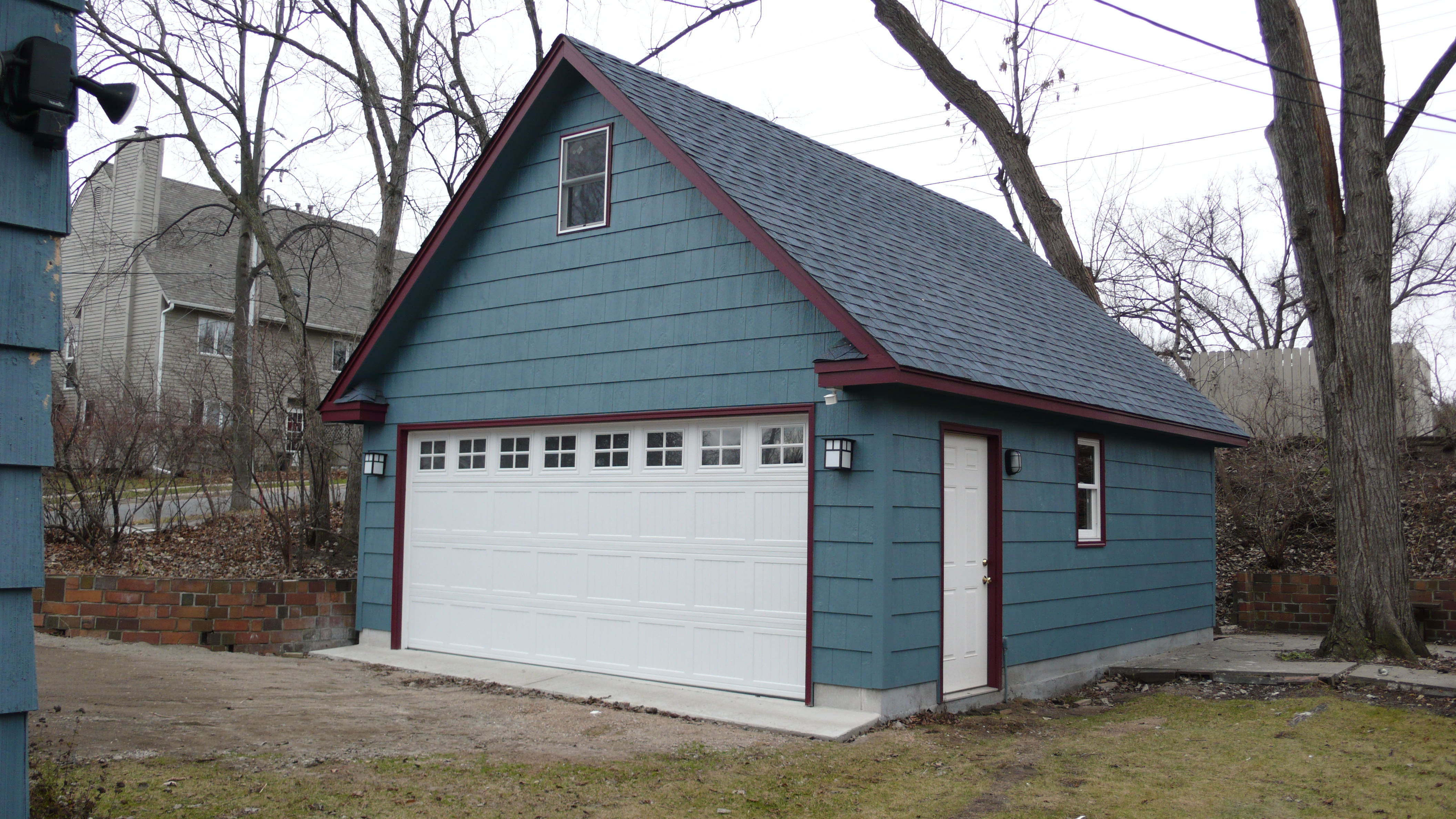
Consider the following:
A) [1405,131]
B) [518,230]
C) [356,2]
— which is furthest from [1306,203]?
[356,2]

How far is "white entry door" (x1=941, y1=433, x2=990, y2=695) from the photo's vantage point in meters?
8.56

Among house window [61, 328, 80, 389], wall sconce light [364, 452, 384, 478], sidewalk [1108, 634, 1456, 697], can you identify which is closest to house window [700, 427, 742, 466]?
wall sconce light [364, 452, 384, 478]

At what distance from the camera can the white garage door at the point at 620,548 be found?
8.50 metres

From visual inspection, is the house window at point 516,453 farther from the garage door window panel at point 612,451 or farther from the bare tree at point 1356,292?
the bare tree at point 1356,292

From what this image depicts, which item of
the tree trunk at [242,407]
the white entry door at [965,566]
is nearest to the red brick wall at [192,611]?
the tree trunk at [242,407]

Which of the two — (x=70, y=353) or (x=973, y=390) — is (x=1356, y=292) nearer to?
(x=973, y=390)

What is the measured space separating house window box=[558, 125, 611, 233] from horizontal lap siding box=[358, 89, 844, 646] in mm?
94

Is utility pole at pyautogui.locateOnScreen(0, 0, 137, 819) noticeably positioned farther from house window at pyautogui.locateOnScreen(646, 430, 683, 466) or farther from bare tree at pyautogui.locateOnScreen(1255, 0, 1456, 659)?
bare tree at pyautogui.locateOnScreen(1255, 0, 1456, 659)

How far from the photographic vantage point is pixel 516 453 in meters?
10.5

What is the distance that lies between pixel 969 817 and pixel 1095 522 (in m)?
5.72

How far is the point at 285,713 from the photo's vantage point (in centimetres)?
746

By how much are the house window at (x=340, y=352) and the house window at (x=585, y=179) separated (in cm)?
1777

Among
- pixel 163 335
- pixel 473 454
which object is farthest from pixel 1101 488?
pixel 163 335

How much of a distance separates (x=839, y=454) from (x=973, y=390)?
1.22 meters
